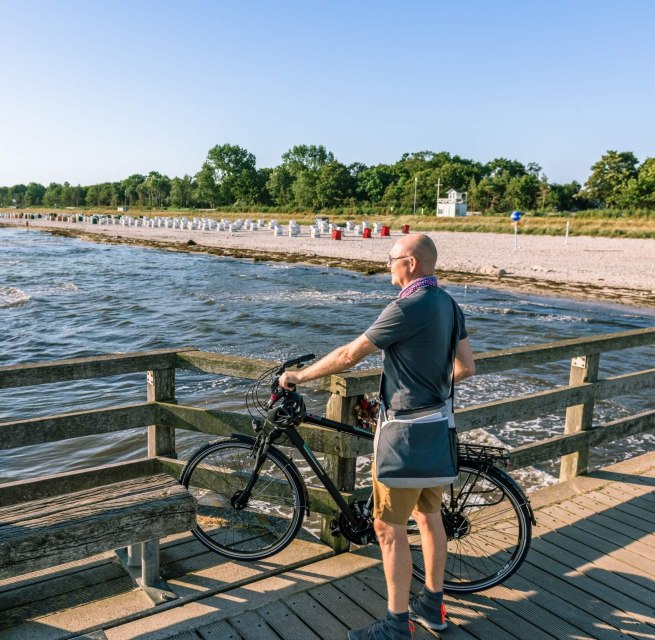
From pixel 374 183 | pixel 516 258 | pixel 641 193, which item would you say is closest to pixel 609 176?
pixel 641 193

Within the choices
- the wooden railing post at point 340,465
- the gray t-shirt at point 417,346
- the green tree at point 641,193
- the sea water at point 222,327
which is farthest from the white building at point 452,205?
the gray t-shirt at point 417,346

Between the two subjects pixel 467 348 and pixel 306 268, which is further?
pixel 306 268

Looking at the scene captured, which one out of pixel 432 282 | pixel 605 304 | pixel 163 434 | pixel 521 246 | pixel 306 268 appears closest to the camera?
pixel 432 282

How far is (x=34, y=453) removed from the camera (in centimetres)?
917

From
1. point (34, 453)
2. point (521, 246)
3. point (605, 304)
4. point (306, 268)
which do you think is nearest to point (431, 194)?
point (521, 246)

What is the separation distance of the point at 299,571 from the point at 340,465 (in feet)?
2.23

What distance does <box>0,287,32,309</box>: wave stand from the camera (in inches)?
981

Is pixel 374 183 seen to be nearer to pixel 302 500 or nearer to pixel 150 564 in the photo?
pixel 302 500

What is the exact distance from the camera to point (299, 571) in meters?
3.79

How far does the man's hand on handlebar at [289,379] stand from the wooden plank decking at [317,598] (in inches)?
47.5

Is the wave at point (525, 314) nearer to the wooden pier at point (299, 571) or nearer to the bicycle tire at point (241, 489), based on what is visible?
the wooden pier at point (299, 571)

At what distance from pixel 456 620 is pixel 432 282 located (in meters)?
1.88

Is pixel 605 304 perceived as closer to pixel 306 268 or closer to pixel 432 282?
pixel 306 268

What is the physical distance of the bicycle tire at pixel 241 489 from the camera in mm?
3807
